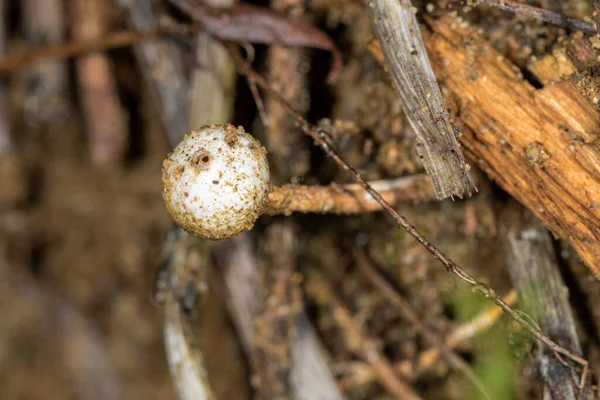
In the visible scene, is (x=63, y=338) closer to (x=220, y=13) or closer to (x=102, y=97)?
(x=102, y=97)

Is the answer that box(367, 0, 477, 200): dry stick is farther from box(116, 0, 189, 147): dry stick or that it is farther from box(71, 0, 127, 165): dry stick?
box(71, 0, 127, 165): dry stick

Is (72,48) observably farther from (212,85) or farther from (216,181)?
(216,181)

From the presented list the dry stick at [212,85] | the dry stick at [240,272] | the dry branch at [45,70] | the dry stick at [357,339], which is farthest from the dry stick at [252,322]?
the dry branch at [45,70]

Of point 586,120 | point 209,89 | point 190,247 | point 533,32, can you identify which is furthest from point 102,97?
→ point 586,120

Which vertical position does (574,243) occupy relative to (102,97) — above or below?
above

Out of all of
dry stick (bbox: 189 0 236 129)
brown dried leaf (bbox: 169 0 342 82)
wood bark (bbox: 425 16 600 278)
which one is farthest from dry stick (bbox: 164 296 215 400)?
wood bark (bbox: 425 16 600 278)

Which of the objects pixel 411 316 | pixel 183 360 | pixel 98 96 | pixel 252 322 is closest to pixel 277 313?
pixel 252 322

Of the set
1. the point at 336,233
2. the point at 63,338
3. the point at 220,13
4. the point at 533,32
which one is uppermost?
the point at 533,32
